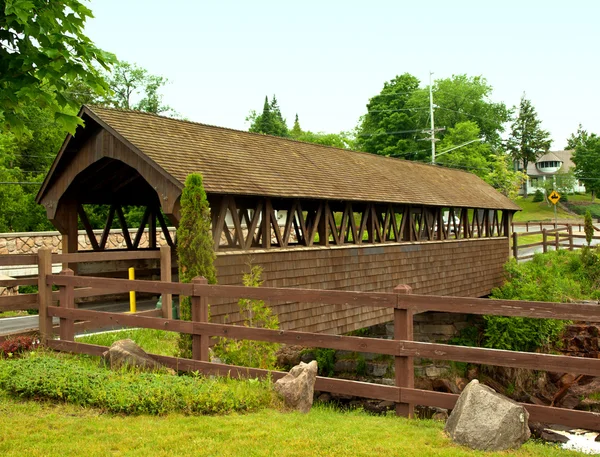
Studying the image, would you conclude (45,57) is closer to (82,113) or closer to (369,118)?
(82,113)

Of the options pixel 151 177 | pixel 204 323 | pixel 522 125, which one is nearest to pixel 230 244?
pixel 151 177

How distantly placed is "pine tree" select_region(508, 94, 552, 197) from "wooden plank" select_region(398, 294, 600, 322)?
82.4 m

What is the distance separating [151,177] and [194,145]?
1.89 meters

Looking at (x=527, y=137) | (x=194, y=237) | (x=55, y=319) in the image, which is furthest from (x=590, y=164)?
(x=194, y=237)

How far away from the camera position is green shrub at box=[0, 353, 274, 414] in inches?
222

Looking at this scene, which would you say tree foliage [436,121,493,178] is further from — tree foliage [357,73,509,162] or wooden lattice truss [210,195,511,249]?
wooden lattice truss [210,195,511,249]

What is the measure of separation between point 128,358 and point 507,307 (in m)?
4.09

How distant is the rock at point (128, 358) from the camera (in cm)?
699

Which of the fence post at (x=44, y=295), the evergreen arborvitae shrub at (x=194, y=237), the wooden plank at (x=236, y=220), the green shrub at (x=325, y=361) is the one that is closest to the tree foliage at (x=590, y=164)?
the green shrub at (x=325, y=361)

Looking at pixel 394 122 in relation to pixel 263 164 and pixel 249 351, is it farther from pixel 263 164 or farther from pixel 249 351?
pixel 249 351

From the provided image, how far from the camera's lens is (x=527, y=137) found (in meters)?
83.6

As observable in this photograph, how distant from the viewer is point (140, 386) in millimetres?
5891

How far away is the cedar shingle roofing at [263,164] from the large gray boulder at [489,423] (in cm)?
707

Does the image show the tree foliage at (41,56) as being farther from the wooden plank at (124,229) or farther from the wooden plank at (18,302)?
the wooden plank at (124,229)
